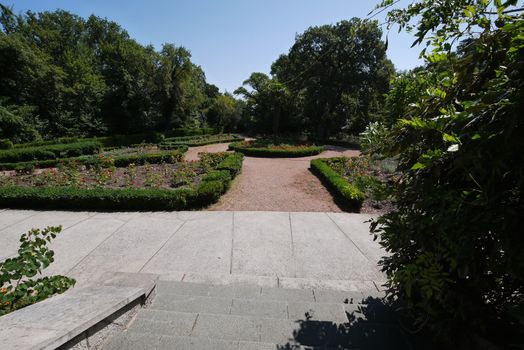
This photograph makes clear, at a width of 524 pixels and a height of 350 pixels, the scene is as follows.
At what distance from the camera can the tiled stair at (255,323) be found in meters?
1.92

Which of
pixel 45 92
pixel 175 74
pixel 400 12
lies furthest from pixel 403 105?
pixel 45 92

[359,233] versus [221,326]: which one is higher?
[221,326]

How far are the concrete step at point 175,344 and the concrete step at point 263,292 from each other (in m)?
0.98

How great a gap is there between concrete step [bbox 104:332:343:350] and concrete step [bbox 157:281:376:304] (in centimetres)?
98

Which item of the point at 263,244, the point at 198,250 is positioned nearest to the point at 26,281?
the point at 198,250

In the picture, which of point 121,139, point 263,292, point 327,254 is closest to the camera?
point 263,292

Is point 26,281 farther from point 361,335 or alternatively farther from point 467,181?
point 467,181

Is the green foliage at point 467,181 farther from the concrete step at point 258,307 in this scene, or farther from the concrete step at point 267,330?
A: the concrete step at point 258,307

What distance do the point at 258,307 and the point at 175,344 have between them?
38.7 inches

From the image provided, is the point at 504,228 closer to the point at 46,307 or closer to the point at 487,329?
the point at 487,329

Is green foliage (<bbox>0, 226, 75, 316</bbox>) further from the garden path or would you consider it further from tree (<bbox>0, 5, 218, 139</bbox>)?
tree (<bbox>0, 5, 218, 139</bbox>)

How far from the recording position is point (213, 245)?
15.2 ft

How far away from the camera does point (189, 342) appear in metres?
1.88

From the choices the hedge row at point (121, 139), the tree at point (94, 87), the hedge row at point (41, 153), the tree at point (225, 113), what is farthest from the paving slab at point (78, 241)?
the tree at point (225, 113)
